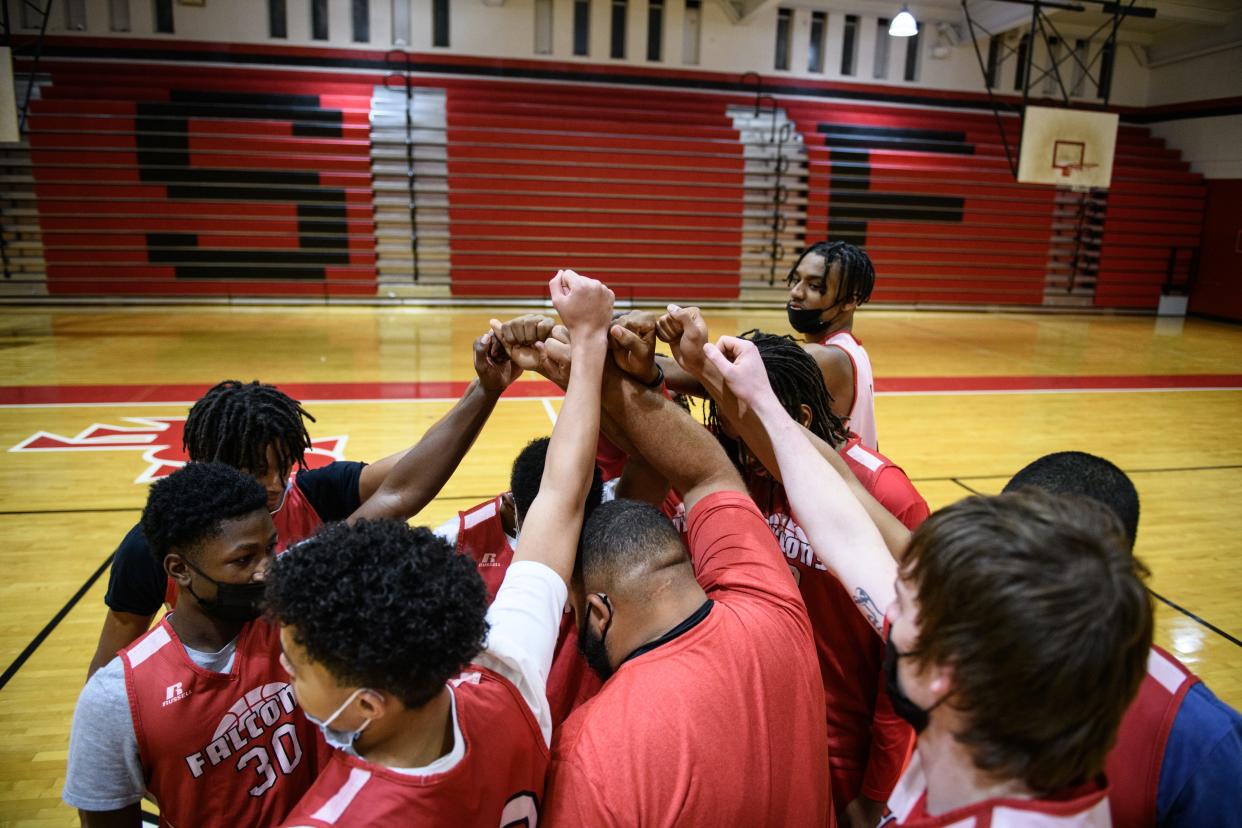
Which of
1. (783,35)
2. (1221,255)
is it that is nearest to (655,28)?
(783,35)

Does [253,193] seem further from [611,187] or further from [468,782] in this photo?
[468,782]

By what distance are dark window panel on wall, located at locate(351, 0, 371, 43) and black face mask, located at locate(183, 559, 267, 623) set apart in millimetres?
15122

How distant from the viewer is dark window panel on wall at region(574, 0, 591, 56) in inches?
591

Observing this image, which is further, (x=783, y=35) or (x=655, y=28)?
(x=783, y=35)

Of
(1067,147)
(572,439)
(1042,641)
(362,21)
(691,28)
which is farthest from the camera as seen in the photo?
(691,28)

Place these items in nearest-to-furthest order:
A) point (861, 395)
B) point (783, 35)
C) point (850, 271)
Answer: point (861, 395), point (850, 271), point (783, 35)

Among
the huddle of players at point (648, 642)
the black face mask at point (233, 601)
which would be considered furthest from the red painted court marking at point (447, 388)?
the black face mask at point (233, 601)

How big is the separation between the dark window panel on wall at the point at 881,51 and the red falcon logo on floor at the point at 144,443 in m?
14.5

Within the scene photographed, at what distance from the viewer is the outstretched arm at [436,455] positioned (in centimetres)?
223

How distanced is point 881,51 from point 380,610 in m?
17.9

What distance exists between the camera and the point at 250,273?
13.4m

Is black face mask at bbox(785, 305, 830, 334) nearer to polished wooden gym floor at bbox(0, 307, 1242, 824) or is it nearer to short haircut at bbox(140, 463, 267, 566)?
polished wooden gym floor at bbox(0, 307, 1242, 824)

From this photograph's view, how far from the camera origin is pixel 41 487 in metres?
5.11

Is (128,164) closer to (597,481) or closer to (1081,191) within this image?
(597,481)
